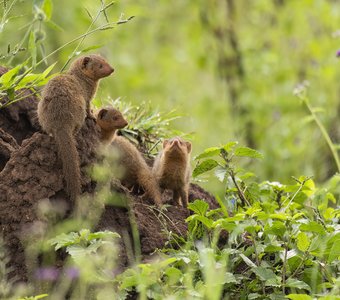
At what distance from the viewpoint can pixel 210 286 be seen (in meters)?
3.39

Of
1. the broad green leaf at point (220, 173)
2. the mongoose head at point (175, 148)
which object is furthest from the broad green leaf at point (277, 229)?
the mongoose head at point (175, 148)

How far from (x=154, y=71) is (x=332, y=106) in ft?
12.3

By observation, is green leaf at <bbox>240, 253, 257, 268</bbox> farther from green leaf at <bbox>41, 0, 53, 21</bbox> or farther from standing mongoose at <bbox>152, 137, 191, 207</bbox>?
green leaf at <bbox>41, 0, 53, 21</bbox>

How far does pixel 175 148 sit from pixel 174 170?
0.13 m

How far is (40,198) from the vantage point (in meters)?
3.99

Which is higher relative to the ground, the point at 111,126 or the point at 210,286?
the point at 111,126

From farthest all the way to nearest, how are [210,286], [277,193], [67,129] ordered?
1. [277,193]
2. [67,129]
3. [210,286]

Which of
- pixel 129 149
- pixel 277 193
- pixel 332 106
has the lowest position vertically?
pixel 332 106

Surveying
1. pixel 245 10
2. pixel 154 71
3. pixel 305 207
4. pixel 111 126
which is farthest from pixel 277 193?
pixel 154 71

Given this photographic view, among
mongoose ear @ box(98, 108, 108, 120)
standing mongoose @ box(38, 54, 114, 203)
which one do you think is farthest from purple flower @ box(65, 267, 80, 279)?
mongoose ear @ box(98, 108, 108, 120)

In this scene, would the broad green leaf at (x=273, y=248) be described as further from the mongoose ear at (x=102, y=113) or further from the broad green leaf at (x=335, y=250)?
the mongoose ear at (x=102, y=113)

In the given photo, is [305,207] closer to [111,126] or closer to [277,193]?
[277,193]

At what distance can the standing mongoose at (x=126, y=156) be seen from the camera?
16.5 ft

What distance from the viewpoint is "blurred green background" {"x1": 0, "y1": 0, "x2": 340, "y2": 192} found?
949 centimetres
